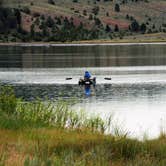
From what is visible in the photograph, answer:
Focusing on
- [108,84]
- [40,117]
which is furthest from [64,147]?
[108,84]

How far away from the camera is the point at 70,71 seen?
9062 cm

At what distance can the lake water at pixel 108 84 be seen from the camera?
42938 mm

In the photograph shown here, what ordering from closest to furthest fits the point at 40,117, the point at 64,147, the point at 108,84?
1. the point at 64,147
2. the point at 40,117
3. the point at 108,84

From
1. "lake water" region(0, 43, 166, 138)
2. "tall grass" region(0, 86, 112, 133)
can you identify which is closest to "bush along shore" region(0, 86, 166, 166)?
"tall grass" region(0, 86, 112, 133)

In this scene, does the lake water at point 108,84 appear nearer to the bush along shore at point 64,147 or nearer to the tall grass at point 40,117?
the tall grass at point 40,117

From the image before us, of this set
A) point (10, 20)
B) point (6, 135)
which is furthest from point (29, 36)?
point (6, 135)

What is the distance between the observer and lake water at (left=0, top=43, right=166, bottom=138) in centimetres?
4294

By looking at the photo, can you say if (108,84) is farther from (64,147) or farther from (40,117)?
(64,147)

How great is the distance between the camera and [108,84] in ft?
231

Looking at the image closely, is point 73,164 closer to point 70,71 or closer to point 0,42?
point 70,71

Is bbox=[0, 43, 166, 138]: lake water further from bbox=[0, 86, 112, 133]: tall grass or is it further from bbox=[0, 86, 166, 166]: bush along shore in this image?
bbox=[0, 86, 166, 166]: bush along shore

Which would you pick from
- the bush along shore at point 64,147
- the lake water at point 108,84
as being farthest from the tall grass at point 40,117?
the lake water at point 108,84

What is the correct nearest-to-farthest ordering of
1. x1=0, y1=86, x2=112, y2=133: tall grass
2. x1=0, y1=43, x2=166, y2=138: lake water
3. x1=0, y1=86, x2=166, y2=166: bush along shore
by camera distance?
1. x1=0, y1=86, x2=166, y2=166: bush along shore
2. x1=0, y1=86, x2=112, y2=133: tall grass
3. x1=0, y1=43, x2=166, y2=138: lake water

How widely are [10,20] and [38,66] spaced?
10171cm
